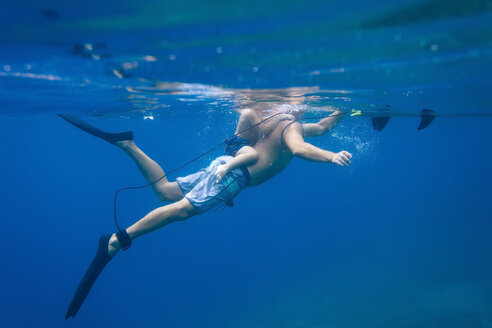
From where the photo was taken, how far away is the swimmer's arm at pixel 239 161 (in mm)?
5812

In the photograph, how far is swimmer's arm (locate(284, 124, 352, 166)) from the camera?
15.1ft

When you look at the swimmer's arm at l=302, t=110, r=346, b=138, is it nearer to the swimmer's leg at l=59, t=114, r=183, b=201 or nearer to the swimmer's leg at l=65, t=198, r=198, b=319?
the swimmer's leg at l=59, t=114, r=183, b=201

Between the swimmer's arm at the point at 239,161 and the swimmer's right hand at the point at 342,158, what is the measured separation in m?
1.86

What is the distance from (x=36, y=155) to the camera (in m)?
46.8

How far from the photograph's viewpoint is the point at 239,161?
19.4 ft

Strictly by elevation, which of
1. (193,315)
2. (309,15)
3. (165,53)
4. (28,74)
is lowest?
(193,315)

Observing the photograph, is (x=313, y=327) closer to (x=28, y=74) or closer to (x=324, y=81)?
(x=324, y=81)

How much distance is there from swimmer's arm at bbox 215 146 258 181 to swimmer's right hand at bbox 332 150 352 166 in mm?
1858

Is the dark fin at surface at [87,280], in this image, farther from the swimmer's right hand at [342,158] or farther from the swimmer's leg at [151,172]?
the swimmer's right hand at [342,158]

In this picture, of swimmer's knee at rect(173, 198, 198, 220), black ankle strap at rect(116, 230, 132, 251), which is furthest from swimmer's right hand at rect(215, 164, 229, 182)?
black ankle strap at rect(116, 230, 132, 251)

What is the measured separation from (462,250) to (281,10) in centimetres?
2923

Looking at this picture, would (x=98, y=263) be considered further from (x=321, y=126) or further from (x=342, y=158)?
(x=321, y=126)

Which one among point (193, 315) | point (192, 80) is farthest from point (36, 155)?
point (192, 80)

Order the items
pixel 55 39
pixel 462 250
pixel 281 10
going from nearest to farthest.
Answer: pixel 281 10 < pixel 55 39 < pixel 462 250
